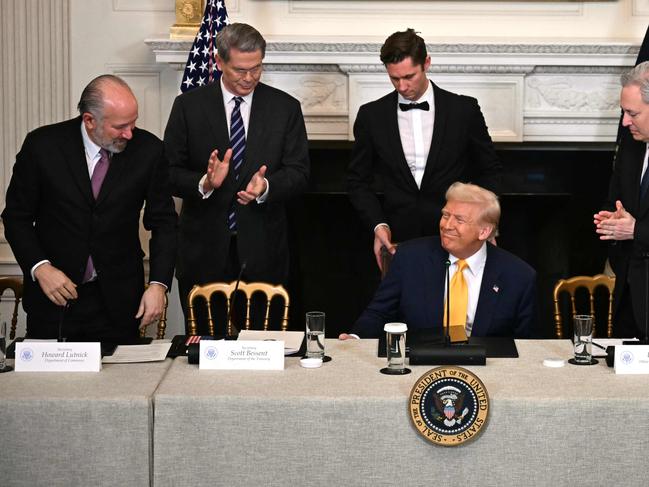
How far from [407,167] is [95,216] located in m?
1.55

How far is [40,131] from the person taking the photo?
376 cm

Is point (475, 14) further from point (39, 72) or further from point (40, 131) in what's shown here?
point (40, 131)

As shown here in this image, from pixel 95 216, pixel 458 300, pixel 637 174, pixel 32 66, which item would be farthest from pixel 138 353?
pixel 32 66

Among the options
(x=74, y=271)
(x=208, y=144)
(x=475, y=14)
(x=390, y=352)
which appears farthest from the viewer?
(x=475, y=14)

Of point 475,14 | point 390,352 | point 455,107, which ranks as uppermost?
point 475,14

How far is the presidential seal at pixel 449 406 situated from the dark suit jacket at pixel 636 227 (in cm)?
147

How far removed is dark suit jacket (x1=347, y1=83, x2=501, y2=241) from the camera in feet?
15.3

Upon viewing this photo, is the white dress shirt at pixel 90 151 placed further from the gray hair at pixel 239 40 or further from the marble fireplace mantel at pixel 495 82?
the marble fireplace mantel at pixel 495 82

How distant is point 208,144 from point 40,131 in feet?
2.98

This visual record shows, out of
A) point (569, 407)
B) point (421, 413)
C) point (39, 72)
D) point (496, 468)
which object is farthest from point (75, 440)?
point (39, 72)

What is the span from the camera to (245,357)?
3033 mm

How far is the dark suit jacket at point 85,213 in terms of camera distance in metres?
3.70

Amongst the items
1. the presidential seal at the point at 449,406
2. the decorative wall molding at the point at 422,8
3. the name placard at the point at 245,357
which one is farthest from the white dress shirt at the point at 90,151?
the decorative wall molding at the point at 422,8

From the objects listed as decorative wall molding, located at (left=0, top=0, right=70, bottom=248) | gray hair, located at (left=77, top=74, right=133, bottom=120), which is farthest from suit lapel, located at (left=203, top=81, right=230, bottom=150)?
decorative wall molding, located at (left=0, top=0, right=70, bottom=248)
